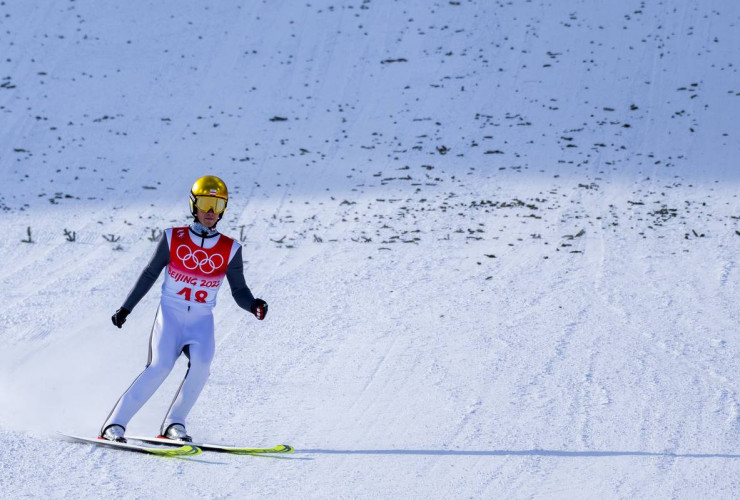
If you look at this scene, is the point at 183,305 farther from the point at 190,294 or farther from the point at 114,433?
the point at 114,433

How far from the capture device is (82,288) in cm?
1039

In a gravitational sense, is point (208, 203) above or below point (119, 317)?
above

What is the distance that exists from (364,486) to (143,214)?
9.31 meters

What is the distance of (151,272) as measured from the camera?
20.0 ft

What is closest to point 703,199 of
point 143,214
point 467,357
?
point 467,357

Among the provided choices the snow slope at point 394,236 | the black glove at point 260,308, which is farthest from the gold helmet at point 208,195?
the snow slope at point 394,236

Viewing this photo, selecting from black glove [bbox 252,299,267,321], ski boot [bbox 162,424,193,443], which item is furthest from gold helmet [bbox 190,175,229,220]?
ski boot [bbox 162,424,193,443]

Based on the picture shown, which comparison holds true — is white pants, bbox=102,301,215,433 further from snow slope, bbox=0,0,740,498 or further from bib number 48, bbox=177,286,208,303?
snow slope, bbox=0,0,740,498

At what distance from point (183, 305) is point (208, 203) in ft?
2.35

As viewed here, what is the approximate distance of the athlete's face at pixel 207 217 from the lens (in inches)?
236

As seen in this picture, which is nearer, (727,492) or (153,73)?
(727,492)

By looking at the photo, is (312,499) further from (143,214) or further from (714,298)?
(143,214)

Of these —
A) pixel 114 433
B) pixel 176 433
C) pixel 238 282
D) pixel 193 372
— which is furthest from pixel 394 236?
pixel 114 433

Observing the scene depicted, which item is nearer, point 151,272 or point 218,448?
point 218,448
